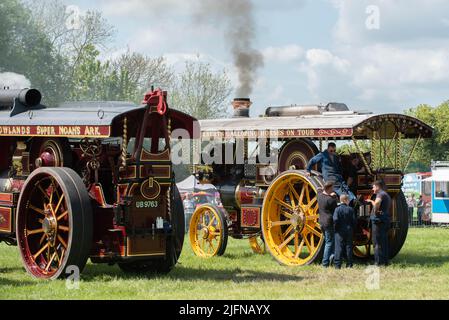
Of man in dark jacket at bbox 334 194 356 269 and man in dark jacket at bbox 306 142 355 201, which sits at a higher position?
man in dark jacket at bbox 306 142 355 201

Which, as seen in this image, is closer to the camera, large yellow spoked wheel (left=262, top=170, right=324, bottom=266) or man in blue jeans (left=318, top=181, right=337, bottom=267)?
man in blue jeans (left=318, top=181, right=337, bottom=267)

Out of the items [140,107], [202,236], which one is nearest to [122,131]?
[140,107]

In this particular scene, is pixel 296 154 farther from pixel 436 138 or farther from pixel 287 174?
pixel 436 138

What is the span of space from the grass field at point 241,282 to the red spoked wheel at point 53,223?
0.28 meters

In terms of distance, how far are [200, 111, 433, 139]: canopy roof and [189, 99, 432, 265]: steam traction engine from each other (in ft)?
0.05

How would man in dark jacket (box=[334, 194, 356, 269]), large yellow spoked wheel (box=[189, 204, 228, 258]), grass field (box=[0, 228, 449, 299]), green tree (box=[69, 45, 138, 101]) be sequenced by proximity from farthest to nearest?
green tree (box=[69, 45, 138, 101])
large yellow spoked wheel (box=[189, 204, 228, 258])
man in dark jacket (box=[334, 194, 356, 269])
grass field (box=[0, 228, 449, 299])

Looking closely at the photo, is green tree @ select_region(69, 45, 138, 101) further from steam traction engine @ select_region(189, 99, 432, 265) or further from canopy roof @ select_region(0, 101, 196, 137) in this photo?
canopy roof @ select_region(0, 101, 196, 137)

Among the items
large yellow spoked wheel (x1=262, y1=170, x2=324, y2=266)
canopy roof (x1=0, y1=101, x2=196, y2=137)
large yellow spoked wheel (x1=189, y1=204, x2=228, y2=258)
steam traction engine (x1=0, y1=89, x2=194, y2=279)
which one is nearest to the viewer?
canopy roof (x1=0, y1=101, x2=196, y2=137)

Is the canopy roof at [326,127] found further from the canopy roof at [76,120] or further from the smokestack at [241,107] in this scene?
the canopy roof at [76,120]

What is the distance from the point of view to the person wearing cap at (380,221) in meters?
12.5

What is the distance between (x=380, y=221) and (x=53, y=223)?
4.88 m

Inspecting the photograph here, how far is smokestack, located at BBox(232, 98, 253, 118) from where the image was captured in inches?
629

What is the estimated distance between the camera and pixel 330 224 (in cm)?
1227

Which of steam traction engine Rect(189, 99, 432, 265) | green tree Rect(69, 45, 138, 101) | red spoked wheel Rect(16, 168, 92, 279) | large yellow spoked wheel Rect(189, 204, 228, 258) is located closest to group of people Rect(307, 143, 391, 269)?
steam traction engine Rect(189, 99, 432, 265)
